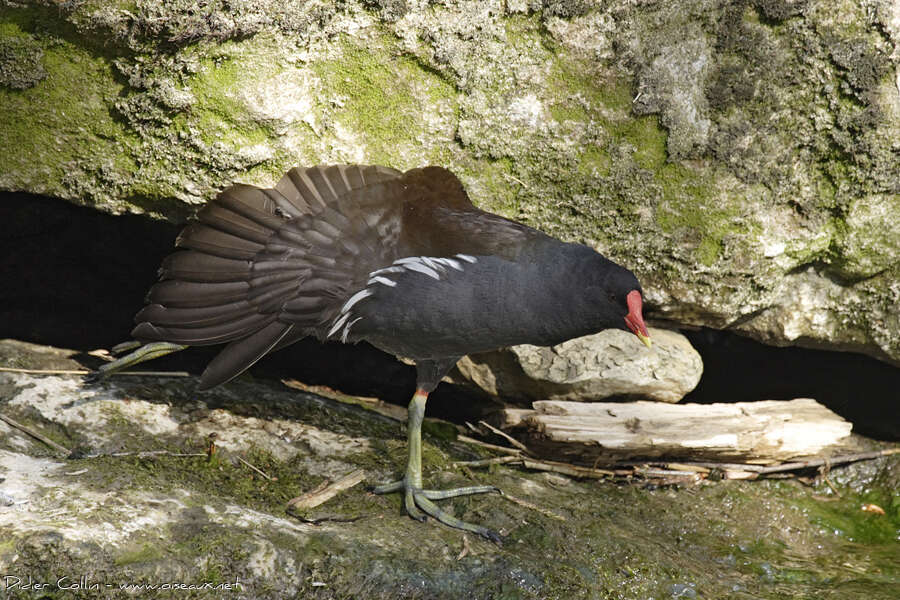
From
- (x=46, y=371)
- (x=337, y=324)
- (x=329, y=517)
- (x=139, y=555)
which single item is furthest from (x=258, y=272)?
(x=46, y=371)

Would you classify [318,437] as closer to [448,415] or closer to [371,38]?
[448,415]

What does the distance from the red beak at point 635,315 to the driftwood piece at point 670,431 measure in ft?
2.33

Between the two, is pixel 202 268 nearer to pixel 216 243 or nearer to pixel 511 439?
pixel 216 243

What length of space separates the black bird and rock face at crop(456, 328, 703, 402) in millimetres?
663

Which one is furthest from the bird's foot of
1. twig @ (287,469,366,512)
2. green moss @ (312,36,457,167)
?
green moss @ (312,36,457,167)

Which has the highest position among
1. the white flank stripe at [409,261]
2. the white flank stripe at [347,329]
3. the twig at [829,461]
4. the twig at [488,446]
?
the white flank stripe at [409,261]

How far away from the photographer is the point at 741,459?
3938 mm

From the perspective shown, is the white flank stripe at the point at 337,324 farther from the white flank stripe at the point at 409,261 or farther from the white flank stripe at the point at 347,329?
the white flank stripe at the point at 409,261

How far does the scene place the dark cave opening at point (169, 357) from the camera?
3.85 metres

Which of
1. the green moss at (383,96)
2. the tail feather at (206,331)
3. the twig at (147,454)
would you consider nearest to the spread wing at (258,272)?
the tail feather at (206,331)

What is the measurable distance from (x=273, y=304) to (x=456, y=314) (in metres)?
0.69

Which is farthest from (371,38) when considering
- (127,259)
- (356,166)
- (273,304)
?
Result: (127,259)

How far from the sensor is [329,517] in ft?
10.0

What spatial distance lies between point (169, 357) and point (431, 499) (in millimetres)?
1580
